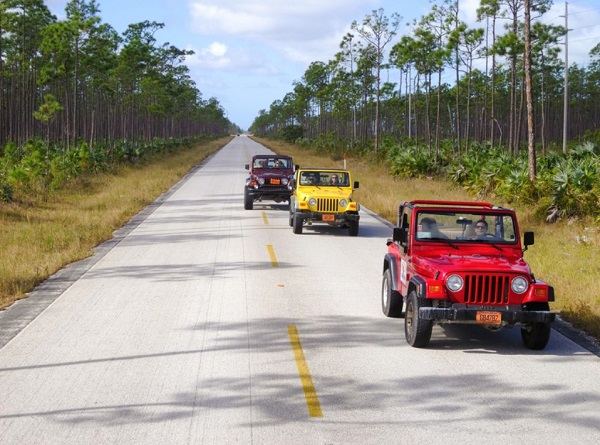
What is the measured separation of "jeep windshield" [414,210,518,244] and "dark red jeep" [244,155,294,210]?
1496cm

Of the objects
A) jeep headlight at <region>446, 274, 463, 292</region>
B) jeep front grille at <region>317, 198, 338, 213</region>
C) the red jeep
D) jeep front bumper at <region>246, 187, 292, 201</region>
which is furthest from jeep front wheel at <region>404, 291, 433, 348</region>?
jeep front bumper at <region>246, 187, 292, 201</region>

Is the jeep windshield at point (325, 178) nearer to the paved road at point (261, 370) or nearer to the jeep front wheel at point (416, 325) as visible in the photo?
the paved road at point (261, 370)

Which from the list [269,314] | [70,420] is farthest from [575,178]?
[70,420]

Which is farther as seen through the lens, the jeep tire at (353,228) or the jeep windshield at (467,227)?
the jeep tire at (353,228)

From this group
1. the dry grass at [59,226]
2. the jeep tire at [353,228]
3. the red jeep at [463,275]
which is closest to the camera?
the red jeep at [463,275]

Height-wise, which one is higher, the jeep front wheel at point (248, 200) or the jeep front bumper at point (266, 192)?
the jeep front bumper at point (266, 192)

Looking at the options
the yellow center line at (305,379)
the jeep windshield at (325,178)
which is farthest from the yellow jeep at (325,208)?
the yellow center line at (305,379)

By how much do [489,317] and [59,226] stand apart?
13.3 metres

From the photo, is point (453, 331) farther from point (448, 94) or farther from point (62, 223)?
point (448, 94)

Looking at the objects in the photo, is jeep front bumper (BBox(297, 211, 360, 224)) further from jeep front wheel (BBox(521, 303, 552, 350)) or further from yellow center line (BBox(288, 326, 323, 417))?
jeep front wheel (BBox(521, 303, 552, 350))

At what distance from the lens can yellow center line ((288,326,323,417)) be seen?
21.0 ft

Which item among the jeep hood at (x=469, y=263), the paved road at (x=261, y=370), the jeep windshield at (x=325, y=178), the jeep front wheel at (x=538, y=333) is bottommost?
the paved road at (x=261, y=370)

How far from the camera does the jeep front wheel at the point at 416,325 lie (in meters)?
8.20

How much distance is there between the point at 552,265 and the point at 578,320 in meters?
3.83
